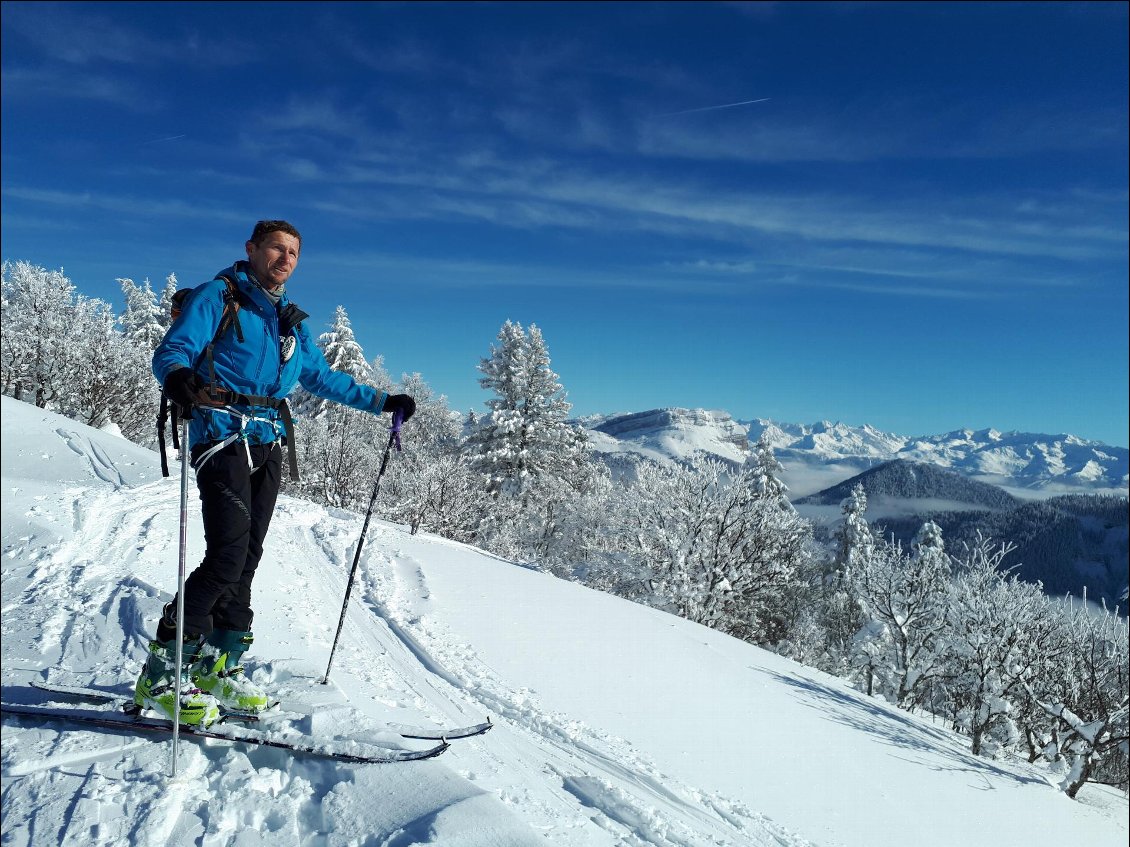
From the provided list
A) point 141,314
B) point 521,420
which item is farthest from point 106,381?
point 141,314

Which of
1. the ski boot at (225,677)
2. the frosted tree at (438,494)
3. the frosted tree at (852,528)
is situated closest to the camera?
the ski boot at (225,677)

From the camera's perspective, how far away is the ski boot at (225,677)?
349 centimetres

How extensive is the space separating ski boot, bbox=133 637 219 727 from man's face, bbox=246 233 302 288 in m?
2.15

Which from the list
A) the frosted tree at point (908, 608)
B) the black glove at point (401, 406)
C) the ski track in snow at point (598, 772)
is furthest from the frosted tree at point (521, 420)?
the black glove at point (401, 406)

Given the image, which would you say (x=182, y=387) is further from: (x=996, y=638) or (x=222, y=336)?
(x=996, y=638)

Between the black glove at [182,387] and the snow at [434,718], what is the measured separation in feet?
5.95

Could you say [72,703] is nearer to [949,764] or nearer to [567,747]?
[567,747]

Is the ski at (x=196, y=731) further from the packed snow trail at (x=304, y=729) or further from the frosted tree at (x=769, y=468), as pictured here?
the frosted tree at (x=769, y=468)

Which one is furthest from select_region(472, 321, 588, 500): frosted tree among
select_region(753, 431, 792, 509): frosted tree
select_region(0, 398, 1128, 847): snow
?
select_region(0, 398, 1128, 847): snow

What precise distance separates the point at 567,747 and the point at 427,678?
1457 millimetres

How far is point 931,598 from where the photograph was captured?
20.8 m

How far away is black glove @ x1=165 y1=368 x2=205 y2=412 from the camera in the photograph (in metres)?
2.79

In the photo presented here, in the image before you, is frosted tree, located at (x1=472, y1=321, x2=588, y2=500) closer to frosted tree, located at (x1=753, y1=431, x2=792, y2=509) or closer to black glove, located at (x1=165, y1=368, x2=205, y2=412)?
frosted tree, located at (x1=753, y1=431, x2=792, y2=509)

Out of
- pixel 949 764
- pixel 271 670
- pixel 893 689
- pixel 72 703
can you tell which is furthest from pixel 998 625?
pixel 72 703
